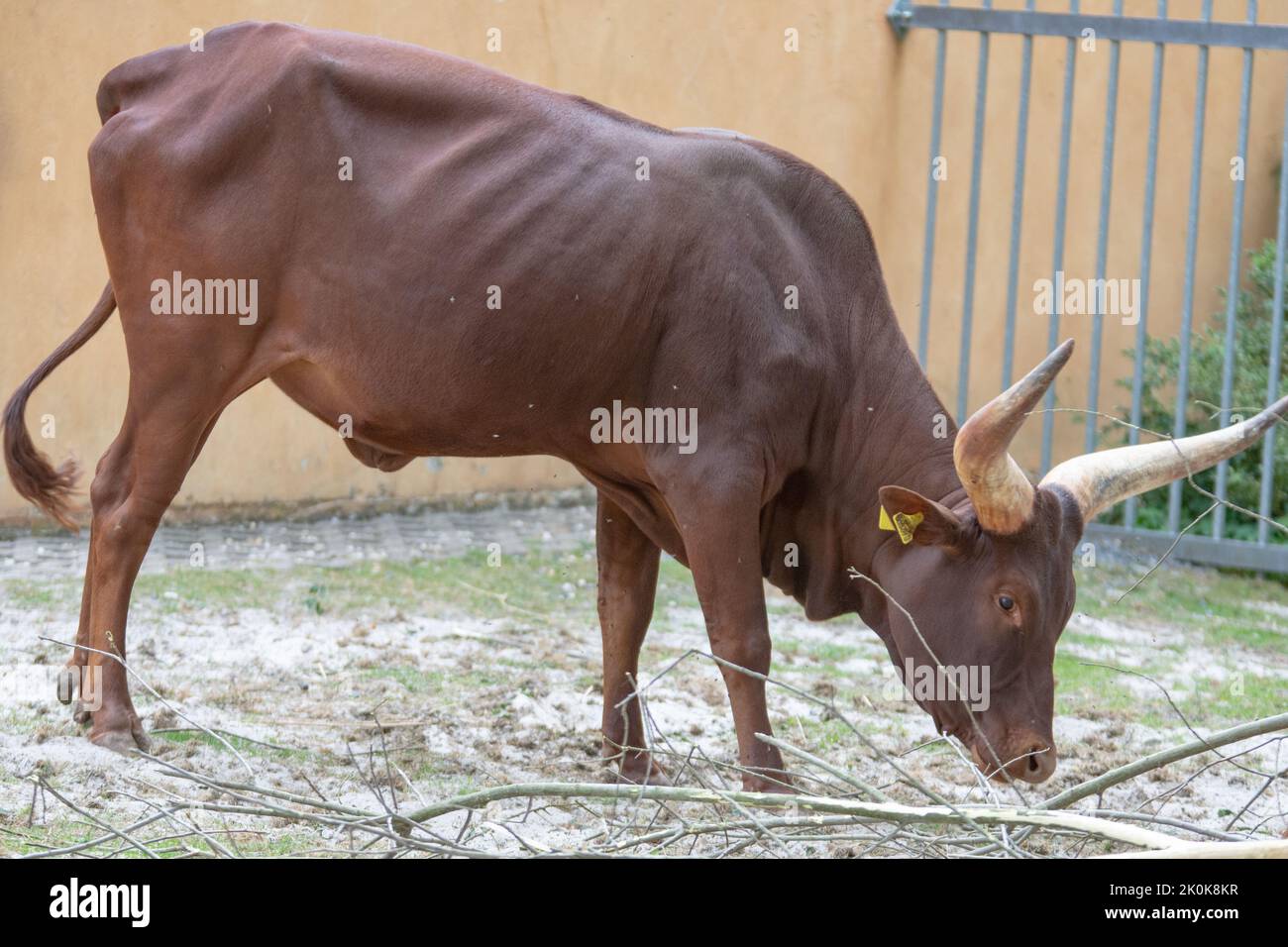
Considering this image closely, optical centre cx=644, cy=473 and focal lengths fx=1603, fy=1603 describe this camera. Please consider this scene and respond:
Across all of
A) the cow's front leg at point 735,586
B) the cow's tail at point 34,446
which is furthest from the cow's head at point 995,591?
the cow's tail at point 34,446

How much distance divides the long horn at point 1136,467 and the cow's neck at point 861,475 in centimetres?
39

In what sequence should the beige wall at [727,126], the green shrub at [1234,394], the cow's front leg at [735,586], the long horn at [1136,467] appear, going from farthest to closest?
the green shrub at [1234,394] → the beige wall at [727,126] → the long horn at [1136,467] → the cow's front leg at [735,586]

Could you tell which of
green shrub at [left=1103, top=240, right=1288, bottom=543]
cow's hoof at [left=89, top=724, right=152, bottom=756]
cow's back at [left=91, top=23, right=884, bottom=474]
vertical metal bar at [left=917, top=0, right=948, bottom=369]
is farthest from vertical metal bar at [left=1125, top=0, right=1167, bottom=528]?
cow's hoof at [left=89, top=724, right=152, bottom=756]

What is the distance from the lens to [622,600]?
5.57m

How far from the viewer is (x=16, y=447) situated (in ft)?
19.0

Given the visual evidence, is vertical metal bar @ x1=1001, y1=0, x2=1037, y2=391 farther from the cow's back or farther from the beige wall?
the cow's back

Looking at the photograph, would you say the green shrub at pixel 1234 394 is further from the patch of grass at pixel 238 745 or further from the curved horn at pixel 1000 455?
the patch of grass at pixel 238 745

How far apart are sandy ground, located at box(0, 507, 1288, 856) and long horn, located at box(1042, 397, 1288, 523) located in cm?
92

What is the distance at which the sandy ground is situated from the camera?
15.6 ft

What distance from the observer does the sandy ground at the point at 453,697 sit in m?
4.74

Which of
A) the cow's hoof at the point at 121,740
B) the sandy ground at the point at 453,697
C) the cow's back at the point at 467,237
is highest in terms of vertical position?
the cow's back at the point at 467,237

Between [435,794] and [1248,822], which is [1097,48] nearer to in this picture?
[1248,822]
